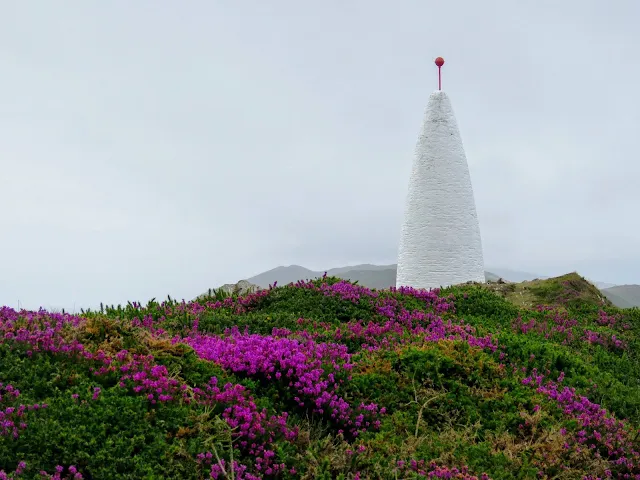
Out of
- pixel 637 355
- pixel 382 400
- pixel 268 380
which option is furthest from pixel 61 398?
pixel 637 355

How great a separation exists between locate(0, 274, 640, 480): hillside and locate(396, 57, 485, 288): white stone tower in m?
17.0

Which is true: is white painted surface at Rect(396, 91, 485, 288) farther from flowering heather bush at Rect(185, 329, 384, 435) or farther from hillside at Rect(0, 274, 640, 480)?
flowering heather bush at Rect(185, 329, 384, 435)

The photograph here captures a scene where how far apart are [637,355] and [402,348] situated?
6097 millimetres

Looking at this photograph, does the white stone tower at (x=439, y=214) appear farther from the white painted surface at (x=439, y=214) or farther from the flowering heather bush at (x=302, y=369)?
the flowering heather bush at (x=302, y=369)

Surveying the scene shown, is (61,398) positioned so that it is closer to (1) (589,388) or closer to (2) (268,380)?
(2) (268,380)

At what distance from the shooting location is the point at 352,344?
9.19m

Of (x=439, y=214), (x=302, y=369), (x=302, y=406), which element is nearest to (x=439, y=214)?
(x=439, y=214)

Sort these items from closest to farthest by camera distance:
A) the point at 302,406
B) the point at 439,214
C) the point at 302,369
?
1. the point at 302,406
2. the point at 302,369
3. the point at 439,214

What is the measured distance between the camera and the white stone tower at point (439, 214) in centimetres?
2650

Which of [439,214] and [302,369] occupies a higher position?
[439,214]

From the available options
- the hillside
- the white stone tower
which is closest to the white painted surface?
the white stone tower

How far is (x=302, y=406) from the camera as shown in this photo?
630 centimetres

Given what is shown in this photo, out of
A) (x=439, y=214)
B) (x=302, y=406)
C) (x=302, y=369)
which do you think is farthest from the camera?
(x=439, y=214)

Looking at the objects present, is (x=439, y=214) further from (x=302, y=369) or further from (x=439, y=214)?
(x=302, y=369)
